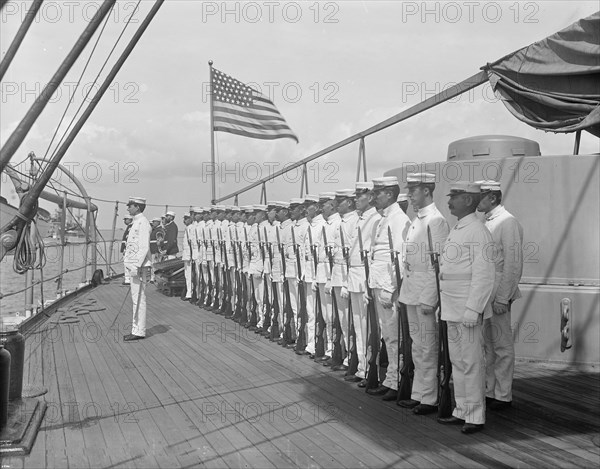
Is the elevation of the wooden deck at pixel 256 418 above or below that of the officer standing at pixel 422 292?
below

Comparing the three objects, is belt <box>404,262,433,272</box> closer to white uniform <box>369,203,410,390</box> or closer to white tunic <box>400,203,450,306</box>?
white tunic <box>400,203,450,306</box>

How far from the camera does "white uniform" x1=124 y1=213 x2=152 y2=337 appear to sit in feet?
25.5

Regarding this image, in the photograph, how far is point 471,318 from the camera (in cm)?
428

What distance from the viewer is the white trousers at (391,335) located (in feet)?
17.2

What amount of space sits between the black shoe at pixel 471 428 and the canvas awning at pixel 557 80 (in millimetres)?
2508

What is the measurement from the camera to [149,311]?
10.4 metres

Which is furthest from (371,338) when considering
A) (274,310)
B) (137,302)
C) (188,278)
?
(188,278)

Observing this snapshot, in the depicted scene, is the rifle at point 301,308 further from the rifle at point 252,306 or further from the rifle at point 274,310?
the rifle at point 252,306

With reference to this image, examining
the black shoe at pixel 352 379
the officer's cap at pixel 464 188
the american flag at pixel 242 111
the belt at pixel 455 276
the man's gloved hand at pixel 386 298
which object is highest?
the american flag at pixel 242 111

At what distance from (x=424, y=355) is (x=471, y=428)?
0.73 m

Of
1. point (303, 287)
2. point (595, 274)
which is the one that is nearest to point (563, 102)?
point (595, 274)

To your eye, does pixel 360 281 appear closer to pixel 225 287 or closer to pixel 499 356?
pixel 499 356

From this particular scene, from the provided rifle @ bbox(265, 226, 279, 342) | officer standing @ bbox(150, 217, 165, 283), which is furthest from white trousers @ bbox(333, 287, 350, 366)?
officer standing @ bbox(150, 217, 165, 283)

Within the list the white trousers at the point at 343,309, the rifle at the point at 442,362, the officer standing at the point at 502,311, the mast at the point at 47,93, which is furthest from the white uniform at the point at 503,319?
the mast at the point at 47,93
